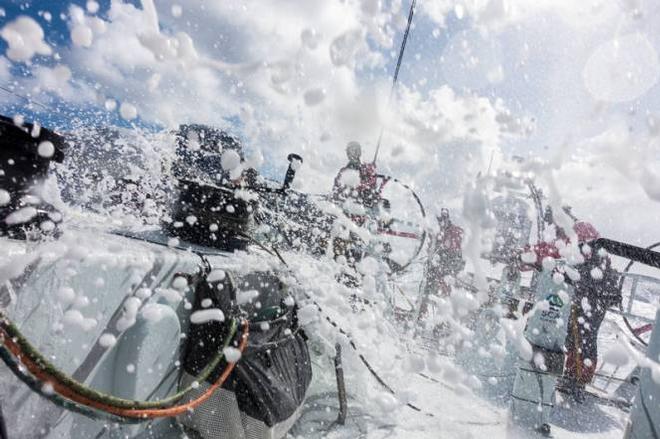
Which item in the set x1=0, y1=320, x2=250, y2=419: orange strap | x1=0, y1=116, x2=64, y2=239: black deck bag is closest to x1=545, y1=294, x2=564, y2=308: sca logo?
x1=0, y1=320, x2=250, y2=419: orange strap

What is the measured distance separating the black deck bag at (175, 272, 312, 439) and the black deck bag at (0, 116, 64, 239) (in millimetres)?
1113

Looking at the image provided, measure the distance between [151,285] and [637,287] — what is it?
8.54 m

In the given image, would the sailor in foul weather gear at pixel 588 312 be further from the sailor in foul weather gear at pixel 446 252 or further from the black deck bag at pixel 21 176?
the black deck bag at pixel 21 176

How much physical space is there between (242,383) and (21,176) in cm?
174

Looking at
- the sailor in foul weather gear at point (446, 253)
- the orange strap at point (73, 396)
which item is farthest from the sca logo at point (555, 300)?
the sailor in foul weather gear at point (446, 253)

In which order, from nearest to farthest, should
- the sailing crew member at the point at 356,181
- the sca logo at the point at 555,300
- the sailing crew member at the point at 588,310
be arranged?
the sca logo at the point at 555,300, the sailing crew member at the point at 588,310, the sailing crew member at the point at 356,181

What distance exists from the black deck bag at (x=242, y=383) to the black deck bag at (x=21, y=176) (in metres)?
1.11

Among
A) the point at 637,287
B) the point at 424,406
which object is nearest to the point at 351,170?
the point at 424,406

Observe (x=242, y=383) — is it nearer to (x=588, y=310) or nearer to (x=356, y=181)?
(x=356, y=181)

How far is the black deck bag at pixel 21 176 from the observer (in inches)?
65.7

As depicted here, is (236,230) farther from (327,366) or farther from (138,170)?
(138,170)

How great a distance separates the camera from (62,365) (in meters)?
1.83

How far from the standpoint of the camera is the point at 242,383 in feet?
8.13

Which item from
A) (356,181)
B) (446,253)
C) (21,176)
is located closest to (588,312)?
(446,253)
